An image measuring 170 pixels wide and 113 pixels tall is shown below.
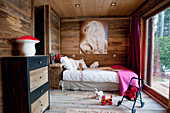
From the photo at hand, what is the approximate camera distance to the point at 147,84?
8.23 ft

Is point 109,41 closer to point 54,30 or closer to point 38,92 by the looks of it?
point 54,30

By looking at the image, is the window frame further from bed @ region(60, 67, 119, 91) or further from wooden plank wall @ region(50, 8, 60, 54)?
wooden plank wall @ region(50, 8, 60, 54)

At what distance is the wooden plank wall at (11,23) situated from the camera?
4.10 ft

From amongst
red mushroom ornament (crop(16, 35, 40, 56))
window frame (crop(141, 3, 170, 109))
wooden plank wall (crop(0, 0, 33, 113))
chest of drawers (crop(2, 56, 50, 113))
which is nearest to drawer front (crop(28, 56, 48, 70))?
chest of drawers (crop(2, 56, 50, 113))

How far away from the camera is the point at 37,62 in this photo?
1.29 metres

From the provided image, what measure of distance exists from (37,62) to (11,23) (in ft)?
2.54

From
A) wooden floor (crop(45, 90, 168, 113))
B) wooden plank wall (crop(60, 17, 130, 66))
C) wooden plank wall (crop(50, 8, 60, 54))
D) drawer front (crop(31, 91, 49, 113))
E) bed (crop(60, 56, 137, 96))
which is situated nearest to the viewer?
drawer front (crop(31, 91, 49, 113))

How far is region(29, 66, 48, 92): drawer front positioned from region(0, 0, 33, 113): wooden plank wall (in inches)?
18.1

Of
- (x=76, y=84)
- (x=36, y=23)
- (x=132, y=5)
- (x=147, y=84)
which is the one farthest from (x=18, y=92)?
(x=132, y=5)

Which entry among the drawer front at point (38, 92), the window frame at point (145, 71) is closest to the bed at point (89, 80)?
the window frame at point (145, 71)

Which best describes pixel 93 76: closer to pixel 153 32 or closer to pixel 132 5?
pixel 153 32

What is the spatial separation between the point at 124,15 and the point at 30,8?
3.00 meters

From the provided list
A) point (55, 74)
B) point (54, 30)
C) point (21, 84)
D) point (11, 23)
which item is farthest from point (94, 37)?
point (21, 84)

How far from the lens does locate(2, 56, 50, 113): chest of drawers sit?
43.1 inches
